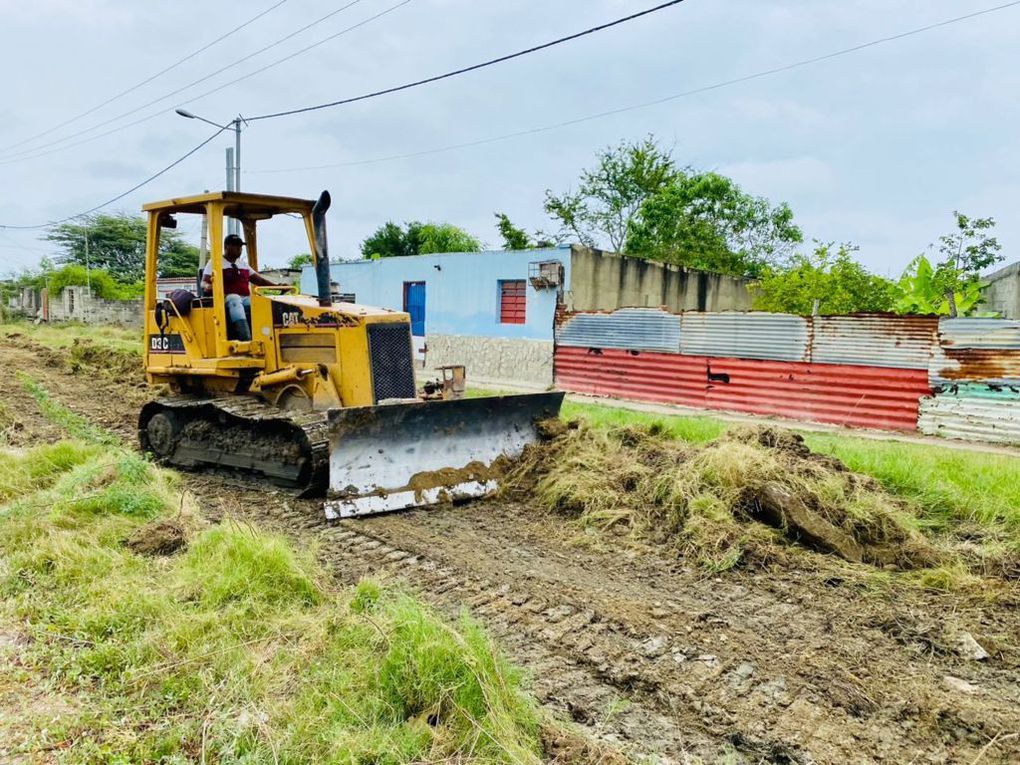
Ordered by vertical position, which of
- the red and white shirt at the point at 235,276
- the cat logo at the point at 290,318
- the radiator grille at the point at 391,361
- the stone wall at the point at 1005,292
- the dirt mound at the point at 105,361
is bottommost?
the dirt mound at the point at 105,361

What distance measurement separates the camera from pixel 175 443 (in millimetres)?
8273

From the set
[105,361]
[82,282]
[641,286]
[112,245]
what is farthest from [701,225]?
[112,245]

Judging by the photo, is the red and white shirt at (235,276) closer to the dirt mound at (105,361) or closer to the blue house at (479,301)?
the dirt mound at (105,361)

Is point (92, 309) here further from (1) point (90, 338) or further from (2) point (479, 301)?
(2) point (479, 301)

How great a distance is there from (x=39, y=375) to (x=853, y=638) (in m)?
17.5

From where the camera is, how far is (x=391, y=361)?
7.38m

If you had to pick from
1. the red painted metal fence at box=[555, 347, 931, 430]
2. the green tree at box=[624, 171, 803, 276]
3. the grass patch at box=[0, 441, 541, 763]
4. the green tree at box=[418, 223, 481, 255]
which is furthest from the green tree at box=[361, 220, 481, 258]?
the grass patch at box=[0, 441, 541, 763]

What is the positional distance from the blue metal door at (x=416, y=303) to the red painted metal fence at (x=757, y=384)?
663 cm

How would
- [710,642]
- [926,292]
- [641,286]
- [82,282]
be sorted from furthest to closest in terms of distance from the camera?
[82,282]
[641,286]
[926,292]
[710,642]

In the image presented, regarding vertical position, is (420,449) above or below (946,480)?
above

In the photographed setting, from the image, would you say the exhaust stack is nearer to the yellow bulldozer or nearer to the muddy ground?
the yellow bulldozer

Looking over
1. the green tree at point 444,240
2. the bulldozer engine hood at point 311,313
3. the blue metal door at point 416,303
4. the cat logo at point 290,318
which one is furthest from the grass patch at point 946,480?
the green tree at point 444,240

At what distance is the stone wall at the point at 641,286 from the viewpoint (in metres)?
17.9

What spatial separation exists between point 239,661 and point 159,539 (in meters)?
1.94
